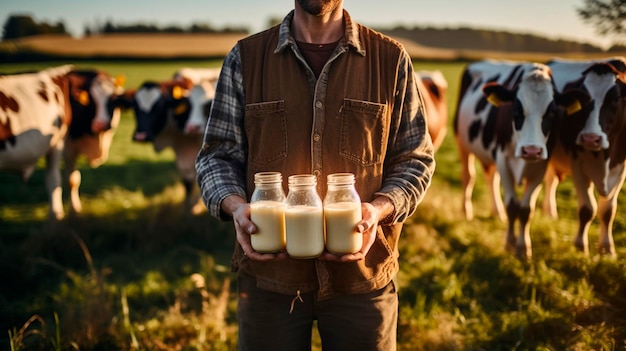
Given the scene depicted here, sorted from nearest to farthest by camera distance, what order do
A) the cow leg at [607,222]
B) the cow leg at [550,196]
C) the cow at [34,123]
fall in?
the cow leg at [607,222] → the cow at [34,123] → the cow leg at [550,196]

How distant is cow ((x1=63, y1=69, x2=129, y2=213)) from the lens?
8031mm

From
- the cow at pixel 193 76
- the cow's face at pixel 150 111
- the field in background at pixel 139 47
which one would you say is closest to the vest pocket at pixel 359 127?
the cow's face at pixel 150 111

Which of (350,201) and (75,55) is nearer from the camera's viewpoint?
(350,201)

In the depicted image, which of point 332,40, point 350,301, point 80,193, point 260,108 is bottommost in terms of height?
point 80,193

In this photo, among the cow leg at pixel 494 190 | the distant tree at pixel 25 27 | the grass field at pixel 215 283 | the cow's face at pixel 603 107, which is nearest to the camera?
the grass field at pixel 215 283

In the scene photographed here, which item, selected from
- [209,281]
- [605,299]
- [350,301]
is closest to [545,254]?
[605,299]

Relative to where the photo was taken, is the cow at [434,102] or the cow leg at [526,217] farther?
the cow at [434,102]

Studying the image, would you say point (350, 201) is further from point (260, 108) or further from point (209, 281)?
point (209, 281)

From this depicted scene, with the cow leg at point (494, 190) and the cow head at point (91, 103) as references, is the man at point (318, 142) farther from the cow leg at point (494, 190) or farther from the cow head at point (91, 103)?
the cow head at point (91, 103)

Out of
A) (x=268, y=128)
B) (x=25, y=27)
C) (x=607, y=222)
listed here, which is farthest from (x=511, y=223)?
(x=25, y=27)

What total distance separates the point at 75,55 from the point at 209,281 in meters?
35.4

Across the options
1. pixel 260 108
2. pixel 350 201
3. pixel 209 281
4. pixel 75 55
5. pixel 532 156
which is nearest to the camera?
pixel 350 201

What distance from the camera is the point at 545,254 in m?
5.29

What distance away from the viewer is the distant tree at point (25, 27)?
36.4m
